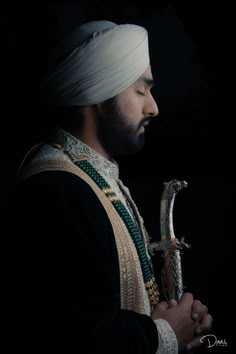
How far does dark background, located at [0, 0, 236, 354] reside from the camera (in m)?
2.86

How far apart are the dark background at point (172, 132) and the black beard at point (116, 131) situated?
111cm

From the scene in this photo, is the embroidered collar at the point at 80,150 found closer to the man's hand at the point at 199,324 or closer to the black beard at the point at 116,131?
the black beard at the point at 116,131

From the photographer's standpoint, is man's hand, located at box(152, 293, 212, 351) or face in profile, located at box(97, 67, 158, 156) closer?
man's hand, located at box(152, 293, 212, 351)

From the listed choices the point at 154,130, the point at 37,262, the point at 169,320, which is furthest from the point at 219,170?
the point at 37,262

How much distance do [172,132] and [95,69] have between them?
5.64 ft

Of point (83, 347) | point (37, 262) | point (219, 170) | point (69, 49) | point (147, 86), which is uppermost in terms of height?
point (69, 49)

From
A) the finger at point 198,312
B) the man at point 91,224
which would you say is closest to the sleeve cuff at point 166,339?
the man at point 91,224

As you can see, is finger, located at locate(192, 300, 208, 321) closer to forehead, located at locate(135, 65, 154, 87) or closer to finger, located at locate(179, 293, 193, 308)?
finger, located at locate(179, 293, 193, 308)

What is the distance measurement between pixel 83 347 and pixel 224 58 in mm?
1260

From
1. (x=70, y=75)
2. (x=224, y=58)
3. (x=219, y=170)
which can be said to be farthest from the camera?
(x=219, y=170)

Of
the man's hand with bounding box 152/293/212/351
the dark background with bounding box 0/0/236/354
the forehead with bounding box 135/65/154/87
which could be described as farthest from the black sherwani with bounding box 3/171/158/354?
the dark background with bounding box 0/0/236/354

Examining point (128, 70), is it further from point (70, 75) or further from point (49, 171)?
point (49, 171)

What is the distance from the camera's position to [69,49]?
1638 millimetres

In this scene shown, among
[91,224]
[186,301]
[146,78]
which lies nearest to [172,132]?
[146,78]
